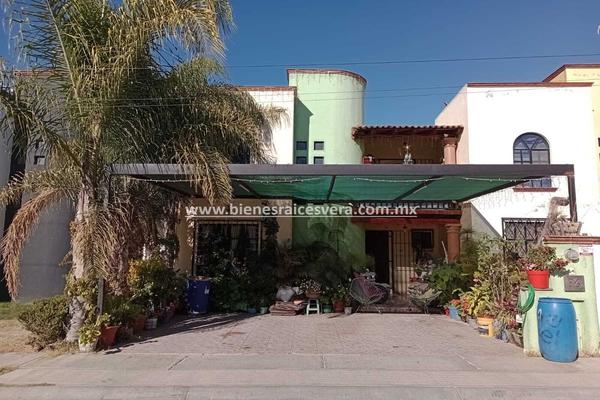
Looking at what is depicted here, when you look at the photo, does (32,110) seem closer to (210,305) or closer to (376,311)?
(210,305)

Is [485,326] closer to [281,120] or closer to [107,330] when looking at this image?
[107,330]

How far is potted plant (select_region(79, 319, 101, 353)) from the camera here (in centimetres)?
730

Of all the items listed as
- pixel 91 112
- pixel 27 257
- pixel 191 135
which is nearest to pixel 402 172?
pixel 191 135

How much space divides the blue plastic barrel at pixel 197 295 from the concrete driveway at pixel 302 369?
2.00 metres

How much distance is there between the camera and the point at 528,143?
13.6m

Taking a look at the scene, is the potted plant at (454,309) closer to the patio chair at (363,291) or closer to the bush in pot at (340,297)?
the patio chair at (363,291)

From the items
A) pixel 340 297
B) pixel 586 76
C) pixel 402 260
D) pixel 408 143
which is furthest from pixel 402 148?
pixel 586 76

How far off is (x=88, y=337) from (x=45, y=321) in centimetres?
87

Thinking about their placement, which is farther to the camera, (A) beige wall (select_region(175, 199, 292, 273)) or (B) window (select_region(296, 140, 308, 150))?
(B) window (select_region(296, 140, 308, 150))

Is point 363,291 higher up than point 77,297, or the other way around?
point 77,297

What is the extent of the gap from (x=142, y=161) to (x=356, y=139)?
7284 millimetres

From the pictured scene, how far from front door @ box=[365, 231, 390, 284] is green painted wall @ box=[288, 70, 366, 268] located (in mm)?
1039

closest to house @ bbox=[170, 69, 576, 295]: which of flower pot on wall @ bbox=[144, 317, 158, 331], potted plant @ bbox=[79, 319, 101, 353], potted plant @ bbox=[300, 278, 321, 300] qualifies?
potted plant @ bbox=[300, 278, 321, 300]

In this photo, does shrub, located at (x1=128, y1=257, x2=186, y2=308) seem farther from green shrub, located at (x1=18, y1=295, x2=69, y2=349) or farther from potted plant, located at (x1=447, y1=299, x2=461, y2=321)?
potted plant, located at (x1=447, y1=299, x2=461, y2=321)
